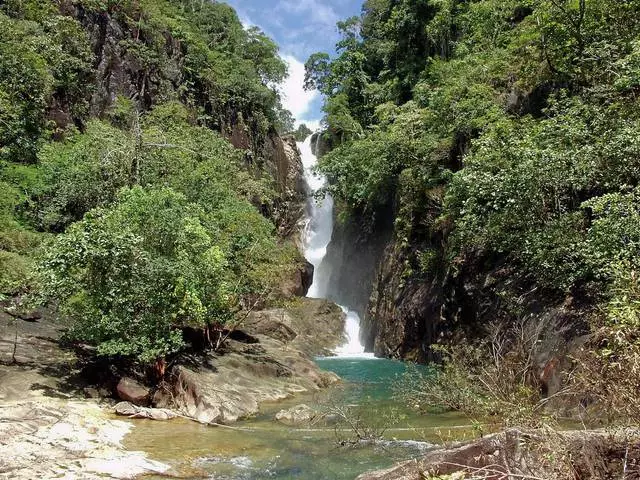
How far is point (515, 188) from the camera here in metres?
14.0

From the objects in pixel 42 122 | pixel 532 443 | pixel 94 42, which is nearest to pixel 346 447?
pixel 532 443

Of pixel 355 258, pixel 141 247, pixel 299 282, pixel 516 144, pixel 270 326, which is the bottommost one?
pixel 270 326

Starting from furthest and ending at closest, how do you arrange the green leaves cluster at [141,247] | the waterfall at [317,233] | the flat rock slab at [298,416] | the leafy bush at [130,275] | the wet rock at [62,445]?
the waterfall at [317,233], the green leaves cluster at [141,247], the leafy bush at [130,275], the flat rock slab at [298,416], the wet rock at [62,445]

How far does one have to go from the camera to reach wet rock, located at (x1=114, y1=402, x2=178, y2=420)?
10.9 metres

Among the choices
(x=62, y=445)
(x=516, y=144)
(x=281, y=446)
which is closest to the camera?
(x=62, y=445)

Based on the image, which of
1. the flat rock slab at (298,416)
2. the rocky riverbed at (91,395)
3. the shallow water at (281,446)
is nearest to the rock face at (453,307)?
the shallow water at (281,446)

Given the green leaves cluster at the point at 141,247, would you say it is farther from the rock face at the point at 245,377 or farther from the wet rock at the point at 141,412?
the wet rock at the point at 141,412

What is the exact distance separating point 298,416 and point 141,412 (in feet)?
11.4

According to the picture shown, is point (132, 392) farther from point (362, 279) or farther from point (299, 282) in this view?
point (362, 279)

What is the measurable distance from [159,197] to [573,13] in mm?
15421

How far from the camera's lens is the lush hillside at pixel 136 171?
12.5 m

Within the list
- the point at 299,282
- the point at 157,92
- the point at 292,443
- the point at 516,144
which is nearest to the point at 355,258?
the point at 299,282

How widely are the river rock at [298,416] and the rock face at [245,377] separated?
1.10 meters

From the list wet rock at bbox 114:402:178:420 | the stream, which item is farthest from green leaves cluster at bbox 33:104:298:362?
the stream
